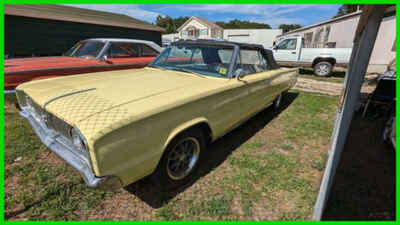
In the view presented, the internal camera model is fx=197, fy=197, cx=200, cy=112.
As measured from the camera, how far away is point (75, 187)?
2.31 meters

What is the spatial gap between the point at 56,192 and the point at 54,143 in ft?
2.28

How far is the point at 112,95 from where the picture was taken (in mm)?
1955

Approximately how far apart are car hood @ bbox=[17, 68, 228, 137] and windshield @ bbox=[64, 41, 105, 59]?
3.19 meters

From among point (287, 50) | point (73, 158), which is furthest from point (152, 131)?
point (287, 50)

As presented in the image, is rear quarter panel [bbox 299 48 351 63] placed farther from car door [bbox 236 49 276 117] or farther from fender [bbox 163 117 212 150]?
fender [bbox 163 117 212 150]

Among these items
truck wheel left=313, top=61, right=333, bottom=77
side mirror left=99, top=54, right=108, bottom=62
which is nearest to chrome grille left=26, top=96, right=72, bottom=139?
side mirror left=99, top=54, right=108, bottom=62

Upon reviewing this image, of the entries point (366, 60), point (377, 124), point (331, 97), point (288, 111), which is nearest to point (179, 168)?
point (366, 60)

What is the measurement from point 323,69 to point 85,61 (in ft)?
33.5

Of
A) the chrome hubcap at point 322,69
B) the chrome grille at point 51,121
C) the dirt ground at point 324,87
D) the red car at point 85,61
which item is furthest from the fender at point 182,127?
the chrome hubcap at point 322,69

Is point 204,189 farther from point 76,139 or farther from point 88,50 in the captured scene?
point 88,50

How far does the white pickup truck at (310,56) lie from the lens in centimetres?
925

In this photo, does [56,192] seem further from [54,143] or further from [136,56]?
[136,56]

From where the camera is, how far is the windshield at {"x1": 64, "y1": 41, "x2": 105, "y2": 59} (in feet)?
17.9

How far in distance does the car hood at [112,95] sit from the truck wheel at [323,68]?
30.5ft
